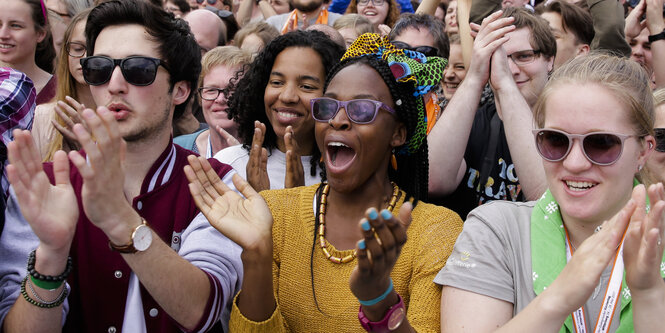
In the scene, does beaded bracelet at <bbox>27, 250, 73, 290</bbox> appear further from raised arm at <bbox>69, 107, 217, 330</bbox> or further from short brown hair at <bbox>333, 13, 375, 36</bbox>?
short brown hair at <bbox>333, 13, 375, 36</bbox>

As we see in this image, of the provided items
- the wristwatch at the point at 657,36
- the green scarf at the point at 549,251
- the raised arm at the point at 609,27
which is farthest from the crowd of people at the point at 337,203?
the raised arm at the point at 609,27

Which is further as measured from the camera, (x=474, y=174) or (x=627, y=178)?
(x=474, y=174)

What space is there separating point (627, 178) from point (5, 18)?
14.0 feet

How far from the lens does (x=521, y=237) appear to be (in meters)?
2.52

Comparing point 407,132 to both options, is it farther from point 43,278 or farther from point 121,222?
point 43,278

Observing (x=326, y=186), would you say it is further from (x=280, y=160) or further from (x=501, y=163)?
(x=501, y=163)

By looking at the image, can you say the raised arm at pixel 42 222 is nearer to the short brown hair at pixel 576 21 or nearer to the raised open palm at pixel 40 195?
the raised open palm at pixel 40 195

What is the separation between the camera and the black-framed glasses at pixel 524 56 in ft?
13.1

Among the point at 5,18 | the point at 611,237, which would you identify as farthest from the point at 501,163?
the point at 5,18

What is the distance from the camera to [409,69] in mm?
2988

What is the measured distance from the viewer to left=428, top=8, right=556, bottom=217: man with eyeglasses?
337cm

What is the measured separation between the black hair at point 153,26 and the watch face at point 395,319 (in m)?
1.54

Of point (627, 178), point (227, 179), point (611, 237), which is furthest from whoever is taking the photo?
point (227, 179)

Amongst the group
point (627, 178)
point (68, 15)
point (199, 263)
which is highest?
point (627, 178)
